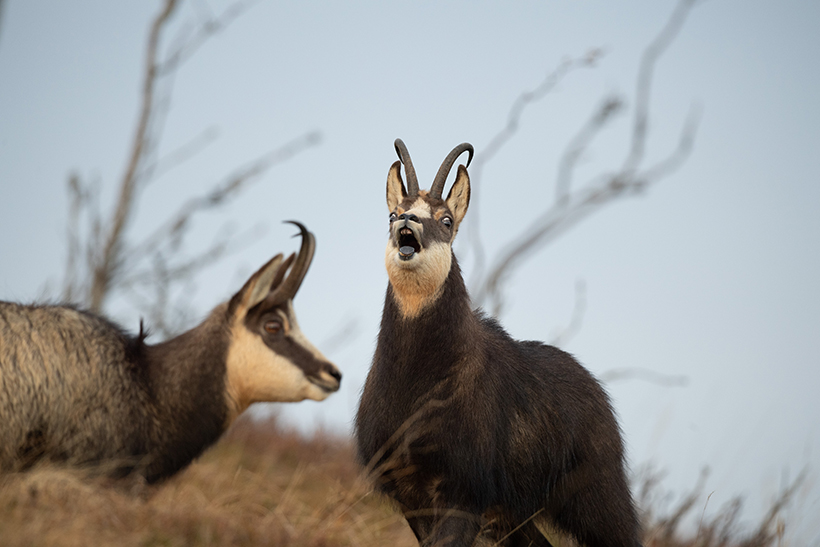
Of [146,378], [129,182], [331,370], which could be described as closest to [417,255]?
[331,370]

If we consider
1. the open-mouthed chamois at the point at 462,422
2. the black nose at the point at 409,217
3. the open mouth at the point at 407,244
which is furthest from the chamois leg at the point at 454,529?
the black nose at the point at 409,217

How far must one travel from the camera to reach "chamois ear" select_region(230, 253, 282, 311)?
6.07 meters

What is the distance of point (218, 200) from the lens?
10.1 m

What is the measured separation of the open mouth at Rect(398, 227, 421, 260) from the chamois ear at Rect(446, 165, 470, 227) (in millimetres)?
684

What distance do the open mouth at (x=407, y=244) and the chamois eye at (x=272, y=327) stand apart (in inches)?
72.4

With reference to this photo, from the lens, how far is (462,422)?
4598mm

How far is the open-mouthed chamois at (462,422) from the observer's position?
461 centimetres

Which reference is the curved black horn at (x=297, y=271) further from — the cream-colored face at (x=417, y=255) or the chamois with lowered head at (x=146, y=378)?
the cream-colored face at (x=417, y=255)

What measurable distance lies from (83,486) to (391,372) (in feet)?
5.92

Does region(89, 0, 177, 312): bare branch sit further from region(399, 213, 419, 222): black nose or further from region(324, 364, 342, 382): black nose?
region(399, 213, 419, 222): black nose

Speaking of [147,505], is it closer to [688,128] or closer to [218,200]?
[218,200]

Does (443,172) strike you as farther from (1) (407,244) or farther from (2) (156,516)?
(2) (156,516)

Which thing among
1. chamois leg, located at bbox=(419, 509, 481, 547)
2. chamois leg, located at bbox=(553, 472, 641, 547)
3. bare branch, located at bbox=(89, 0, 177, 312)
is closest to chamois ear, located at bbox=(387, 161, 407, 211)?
chamois leg, located at bbox=(419, 509, 481, 547)

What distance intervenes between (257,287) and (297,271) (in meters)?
0.35
